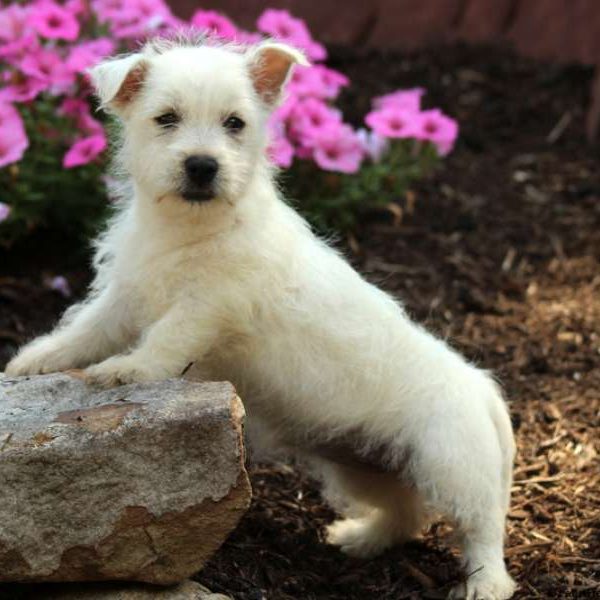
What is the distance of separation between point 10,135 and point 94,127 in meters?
0.67

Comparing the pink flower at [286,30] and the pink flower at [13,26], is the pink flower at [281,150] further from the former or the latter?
the pink flower at [13,26]

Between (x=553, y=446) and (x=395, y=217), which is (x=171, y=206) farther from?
(x=395, y=217)

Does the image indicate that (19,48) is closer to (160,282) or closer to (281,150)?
(281,150)

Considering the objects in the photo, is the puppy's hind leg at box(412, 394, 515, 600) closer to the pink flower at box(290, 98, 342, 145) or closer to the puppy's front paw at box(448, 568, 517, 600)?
the puppy's front paw at box(448, 568, 517, 600)

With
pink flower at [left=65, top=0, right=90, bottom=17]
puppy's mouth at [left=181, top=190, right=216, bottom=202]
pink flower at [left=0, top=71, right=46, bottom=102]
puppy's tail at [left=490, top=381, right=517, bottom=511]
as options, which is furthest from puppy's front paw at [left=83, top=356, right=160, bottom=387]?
pink flower at [left=65, top=0, right=90, bottom=17]

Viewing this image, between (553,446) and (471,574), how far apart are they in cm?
121

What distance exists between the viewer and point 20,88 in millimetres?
6613

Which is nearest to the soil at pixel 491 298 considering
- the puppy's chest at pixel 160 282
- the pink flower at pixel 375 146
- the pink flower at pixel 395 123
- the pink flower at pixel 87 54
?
the pink flower at pixel 375 146

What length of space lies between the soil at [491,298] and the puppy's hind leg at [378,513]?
0.24 feet

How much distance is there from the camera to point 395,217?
311 inches

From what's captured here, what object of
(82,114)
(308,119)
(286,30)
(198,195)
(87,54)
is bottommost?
(82,114)

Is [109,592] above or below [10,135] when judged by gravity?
below

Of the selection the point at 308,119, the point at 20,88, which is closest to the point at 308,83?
the point at 308,119

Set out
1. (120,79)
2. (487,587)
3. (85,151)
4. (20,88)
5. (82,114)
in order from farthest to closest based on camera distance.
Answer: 1. (82,114)
2. (20,88)
3. (85,151)
4. (487,587)
5. (120,79)
